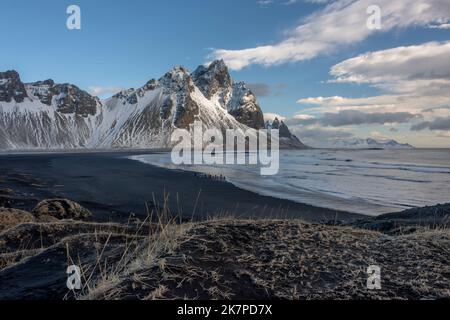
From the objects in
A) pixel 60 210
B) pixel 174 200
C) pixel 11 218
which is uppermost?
pixel 11 218

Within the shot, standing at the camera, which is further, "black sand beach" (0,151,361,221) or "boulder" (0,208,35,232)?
"black sand beach" (0,151,361,221)

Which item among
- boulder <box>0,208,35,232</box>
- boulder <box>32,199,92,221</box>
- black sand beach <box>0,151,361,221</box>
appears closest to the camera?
boulder <box>0,208,35,232</box>

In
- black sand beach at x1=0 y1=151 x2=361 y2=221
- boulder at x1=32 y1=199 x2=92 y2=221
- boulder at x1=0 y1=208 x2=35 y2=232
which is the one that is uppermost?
boulder at x1=0 y1=208 x2=35 y2=232

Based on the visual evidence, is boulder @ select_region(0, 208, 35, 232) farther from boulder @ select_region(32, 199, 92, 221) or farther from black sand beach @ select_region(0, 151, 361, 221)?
black sand beach @ select_region(0, 151, 361, 221)

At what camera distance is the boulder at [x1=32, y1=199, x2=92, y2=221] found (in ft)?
57.7

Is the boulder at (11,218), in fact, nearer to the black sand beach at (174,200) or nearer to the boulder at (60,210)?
the boulder at (60,210)

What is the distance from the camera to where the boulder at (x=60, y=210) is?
57.7 ft

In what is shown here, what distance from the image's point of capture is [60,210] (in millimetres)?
18406

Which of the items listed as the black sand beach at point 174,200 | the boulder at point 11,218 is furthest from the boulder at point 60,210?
the boulder at point 11,218

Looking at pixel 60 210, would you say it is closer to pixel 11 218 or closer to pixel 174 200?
pixel 11 218

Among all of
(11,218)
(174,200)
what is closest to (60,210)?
(11,218)

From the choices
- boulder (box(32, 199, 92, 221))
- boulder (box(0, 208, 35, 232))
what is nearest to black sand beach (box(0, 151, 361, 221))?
boulder (box(32, 199, 92, 221))

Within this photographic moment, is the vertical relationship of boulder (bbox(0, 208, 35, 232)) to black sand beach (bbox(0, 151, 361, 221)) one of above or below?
above
